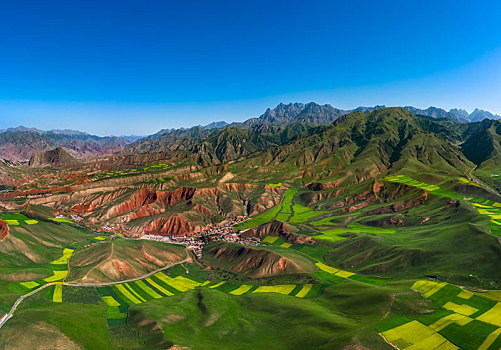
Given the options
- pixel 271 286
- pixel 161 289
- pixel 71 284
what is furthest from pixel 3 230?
pixel 271 286

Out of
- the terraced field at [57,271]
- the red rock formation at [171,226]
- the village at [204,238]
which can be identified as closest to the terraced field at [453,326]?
the village at [204,238]

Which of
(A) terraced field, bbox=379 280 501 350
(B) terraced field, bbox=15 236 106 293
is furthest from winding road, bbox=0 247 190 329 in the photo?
(A) terraced field, bbox=379 280 501 350

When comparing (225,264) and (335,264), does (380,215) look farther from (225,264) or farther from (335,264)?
(225,264)

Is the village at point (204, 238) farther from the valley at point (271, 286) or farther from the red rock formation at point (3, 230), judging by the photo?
the red rock formation at point (3, 230)

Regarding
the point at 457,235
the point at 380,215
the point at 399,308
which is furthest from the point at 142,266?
the point at 380,215

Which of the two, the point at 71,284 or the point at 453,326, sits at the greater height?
the point at 453,326

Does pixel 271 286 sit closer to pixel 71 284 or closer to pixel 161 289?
pixel 161 289

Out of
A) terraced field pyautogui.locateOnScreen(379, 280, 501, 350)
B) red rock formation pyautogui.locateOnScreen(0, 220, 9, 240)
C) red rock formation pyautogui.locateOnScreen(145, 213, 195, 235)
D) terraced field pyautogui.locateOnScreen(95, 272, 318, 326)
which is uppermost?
red rock formation pyautogui.locateOnScreen(0, 220, 9, 240)

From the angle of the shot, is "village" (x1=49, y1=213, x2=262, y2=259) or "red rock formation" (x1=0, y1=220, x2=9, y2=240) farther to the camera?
"village" (x1=49, y1=213, x2=262, y2=259)

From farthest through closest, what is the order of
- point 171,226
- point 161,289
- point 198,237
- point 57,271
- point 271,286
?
point 171,226 → point 198,237 → point 57,271 → point 161,289 → point 271,286

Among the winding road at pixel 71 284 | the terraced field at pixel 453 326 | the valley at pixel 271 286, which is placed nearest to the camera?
the terraced field at pixel 453 326

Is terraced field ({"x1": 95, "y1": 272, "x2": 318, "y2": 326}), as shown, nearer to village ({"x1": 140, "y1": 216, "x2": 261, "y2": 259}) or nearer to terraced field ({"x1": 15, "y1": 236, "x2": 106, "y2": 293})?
terraced field ({"x1": 15, "y1": 236, "x2": 106, "y2": 293})

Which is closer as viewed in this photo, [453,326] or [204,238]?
[453,326]
